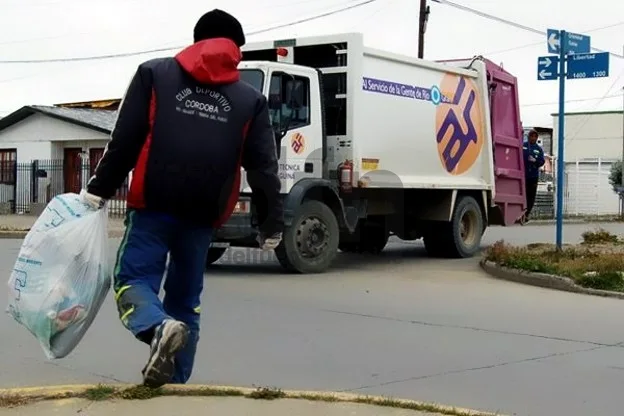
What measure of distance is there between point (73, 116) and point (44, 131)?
155cm

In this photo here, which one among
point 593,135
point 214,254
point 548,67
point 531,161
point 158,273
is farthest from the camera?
point 593,135

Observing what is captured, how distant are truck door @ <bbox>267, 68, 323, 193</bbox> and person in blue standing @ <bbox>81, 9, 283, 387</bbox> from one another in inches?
275

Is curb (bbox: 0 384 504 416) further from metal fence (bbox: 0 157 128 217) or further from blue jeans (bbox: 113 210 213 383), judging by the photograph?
metal fence (bbox: 0 157 128 217)

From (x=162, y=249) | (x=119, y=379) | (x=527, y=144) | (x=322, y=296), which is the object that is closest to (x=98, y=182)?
(x=162, y=249)

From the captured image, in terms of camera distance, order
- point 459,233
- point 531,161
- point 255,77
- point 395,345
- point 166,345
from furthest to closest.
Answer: point 531,161 → point 459,233 → point 255,77 → point 395,345 → point 166,345

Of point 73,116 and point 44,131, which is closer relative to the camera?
point 73,116

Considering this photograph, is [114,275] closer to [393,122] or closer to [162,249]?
[162,249]

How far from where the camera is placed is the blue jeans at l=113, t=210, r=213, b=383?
443 centimetres

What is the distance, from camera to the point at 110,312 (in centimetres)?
876

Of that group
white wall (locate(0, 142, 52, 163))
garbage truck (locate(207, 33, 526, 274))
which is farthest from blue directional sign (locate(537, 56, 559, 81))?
white wall (locate(0, 142, 52, 163))

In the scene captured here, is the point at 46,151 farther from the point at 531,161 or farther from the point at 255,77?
the point at 255,77

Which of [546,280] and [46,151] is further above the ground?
[46,151]

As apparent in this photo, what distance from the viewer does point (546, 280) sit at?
11305 millimetres

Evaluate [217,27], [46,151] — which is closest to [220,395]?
[217,27]
